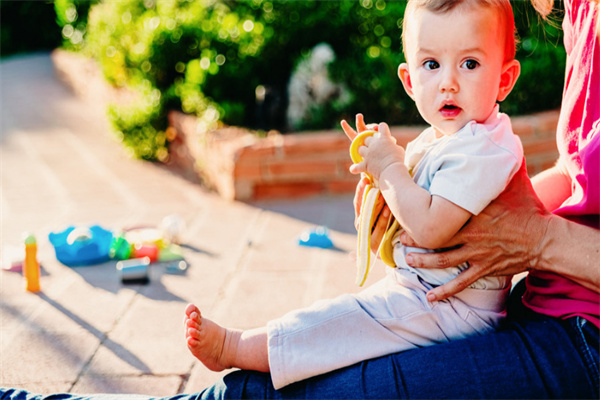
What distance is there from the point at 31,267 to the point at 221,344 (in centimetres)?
152

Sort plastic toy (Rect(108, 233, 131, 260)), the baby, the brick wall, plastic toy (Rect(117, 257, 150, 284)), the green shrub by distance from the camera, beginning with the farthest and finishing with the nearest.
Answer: the green shrub, the brick wall, plastic toy (Rect(108, 233, 131, 260)), plastic toy (Rect(117, 257, 150, 284)), the baby

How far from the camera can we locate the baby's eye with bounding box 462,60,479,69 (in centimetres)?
176

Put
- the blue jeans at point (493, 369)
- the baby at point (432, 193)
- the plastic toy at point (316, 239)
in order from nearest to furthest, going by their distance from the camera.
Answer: the blue jeans at point (493, 369) < the baby at point (432, 193) < the plastic toy at point (316, 239)

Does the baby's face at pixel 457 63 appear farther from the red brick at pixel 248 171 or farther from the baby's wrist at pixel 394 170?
the red brick at pixel 248 171

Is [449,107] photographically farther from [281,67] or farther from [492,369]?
[281,67]

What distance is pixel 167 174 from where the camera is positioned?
509 centimetres

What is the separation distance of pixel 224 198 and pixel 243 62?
3.47 feet

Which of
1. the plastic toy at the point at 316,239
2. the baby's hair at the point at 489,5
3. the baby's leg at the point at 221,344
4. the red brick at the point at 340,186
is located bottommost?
the red brick at the point at 340,186

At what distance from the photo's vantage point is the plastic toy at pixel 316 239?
3.62 m

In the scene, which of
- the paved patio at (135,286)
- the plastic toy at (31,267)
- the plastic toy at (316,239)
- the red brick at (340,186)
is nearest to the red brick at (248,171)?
the paved patio at (135,286)

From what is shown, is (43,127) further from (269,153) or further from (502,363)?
(502,363)

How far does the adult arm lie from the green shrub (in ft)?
9.04

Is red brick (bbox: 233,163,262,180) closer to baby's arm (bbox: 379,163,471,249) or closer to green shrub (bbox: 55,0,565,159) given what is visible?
green shrub (bbox: 55,0,565,159)

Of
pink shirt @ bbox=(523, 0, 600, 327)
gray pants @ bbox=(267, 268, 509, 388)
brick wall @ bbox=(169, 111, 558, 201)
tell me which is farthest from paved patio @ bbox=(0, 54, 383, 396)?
pink shirt @ bbox=(523, 0, 600, 327)
